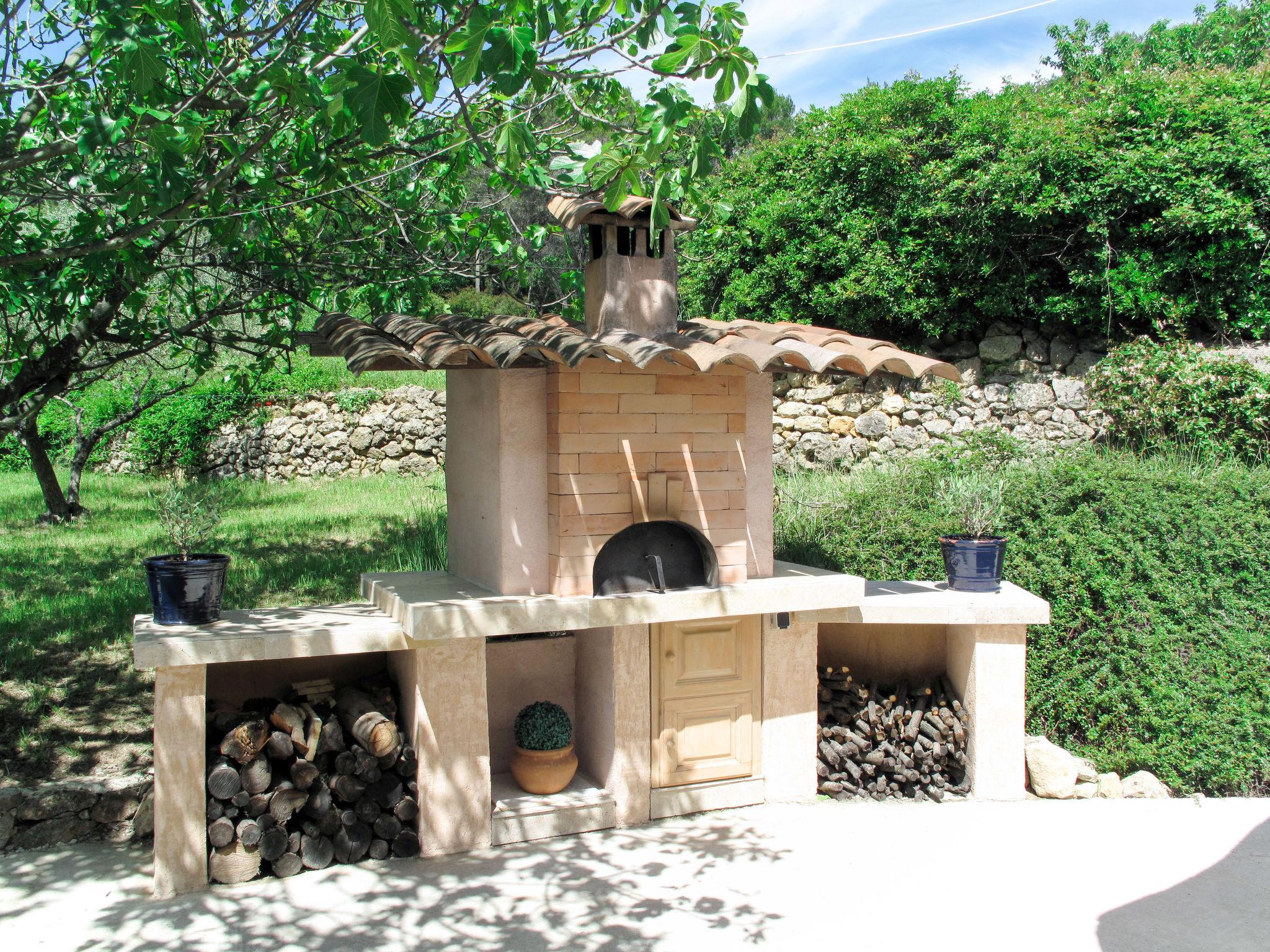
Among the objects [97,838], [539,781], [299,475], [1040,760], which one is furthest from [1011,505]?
[299,475]

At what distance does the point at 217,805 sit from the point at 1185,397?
10327mm

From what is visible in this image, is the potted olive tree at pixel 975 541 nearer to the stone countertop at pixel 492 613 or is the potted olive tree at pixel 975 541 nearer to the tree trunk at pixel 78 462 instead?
the stone countertop at pixel 492 613

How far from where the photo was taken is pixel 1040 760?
6.23 metres

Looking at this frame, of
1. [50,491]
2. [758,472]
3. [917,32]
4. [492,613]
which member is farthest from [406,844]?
[917,32]

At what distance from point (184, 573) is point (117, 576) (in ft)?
15.0

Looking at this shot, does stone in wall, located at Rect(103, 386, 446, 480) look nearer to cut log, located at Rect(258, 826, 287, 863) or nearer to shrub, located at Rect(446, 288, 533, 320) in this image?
shrub, located at Rect(446, 288, 533, 320)

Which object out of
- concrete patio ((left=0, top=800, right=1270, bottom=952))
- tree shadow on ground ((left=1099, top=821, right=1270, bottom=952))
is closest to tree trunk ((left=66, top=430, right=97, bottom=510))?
concrete patio ((left=0, top=800, right=1270, bottom=952))

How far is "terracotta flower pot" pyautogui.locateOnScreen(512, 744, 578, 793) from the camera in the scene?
18.6 ft

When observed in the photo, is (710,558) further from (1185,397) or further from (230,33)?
(1185,397)

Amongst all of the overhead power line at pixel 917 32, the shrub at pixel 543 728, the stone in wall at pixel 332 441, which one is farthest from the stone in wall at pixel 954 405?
the shrub at pixel 543 728

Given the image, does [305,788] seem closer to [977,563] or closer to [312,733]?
[312,733]

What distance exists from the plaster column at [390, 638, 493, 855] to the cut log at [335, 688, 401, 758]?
15cm

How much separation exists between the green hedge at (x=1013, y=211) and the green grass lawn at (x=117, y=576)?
6097 mm

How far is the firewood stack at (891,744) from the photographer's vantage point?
6246mm
